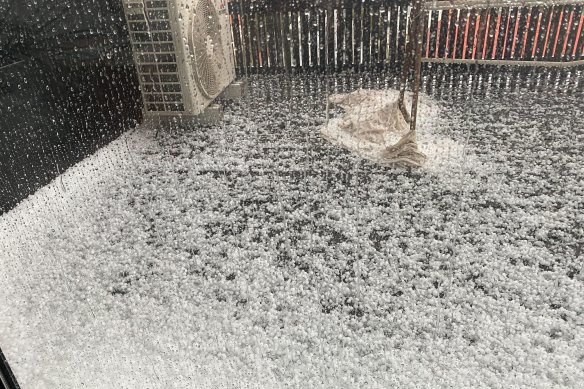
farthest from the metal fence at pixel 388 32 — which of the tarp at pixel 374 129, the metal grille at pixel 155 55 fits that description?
the metal grille at pixel 155 55

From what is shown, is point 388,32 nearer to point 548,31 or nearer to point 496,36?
point 496,36

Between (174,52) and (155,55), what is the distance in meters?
0.09

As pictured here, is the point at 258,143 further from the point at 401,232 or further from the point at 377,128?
the point at 401,232

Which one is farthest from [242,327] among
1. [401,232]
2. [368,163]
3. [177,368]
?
[368,163]

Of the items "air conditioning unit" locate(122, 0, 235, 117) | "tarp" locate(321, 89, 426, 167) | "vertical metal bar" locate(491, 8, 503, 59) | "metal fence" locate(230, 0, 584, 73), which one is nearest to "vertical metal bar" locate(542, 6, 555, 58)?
"metal fence" locate(230, 0, 584, 73)

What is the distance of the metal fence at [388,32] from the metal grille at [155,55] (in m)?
0.31

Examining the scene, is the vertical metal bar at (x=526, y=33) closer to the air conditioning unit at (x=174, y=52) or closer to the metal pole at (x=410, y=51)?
the metal pole at (x=410, y=51)

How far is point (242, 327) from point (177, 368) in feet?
0.47

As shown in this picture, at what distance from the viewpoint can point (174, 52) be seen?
1611mm

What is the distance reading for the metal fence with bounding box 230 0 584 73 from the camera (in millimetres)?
1362

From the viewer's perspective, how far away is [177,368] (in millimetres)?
723

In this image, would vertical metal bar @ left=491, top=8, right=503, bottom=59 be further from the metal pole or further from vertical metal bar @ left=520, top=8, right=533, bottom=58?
the metal pole

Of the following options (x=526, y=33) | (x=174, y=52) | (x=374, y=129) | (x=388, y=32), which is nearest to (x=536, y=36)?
(x=526, y=33)

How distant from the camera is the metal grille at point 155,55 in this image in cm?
156
